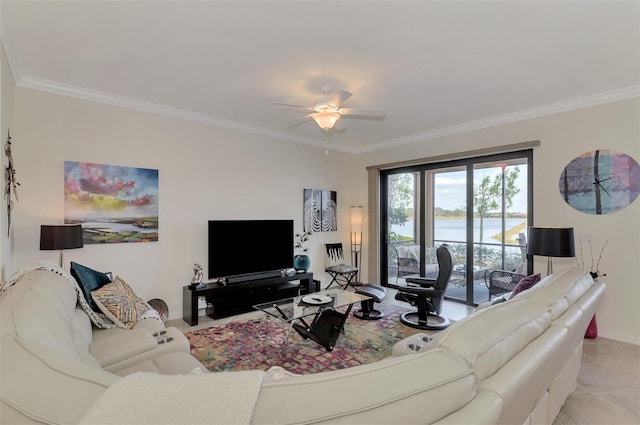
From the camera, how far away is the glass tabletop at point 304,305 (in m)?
3.05

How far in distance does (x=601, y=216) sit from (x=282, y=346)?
382 cm

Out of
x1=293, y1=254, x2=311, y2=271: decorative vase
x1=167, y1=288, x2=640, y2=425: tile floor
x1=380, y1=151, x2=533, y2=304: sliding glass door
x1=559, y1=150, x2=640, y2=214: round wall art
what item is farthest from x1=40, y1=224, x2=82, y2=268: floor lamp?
x1=559, y1=150, x2=640, y2=214: round wall art

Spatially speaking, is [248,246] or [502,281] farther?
[248,246]

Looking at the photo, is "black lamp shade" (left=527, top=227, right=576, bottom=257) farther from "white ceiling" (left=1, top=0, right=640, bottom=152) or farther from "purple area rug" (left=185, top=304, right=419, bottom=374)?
"purple area rug" (left=185, top=304, right=419, bottom=374)

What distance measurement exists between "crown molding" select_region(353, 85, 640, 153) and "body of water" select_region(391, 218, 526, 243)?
4.43 feet

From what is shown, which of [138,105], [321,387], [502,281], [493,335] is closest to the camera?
[321,387]

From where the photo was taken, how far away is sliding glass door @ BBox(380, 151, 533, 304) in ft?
14.4

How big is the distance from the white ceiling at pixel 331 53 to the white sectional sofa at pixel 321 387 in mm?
1993

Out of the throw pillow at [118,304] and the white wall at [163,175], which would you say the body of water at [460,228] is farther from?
the throw pillow at [118,304]

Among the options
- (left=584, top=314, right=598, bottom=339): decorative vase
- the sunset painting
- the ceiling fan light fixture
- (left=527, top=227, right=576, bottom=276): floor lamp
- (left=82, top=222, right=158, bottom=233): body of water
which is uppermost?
the ceiling fan light fixture

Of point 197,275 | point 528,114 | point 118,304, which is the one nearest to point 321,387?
point 118,304

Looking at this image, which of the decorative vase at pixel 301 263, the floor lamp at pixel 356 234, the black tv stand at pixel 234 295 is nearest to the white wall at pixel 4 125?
the black tv stand at pixel 234 295

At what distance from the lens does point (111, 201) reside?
364 centimetres

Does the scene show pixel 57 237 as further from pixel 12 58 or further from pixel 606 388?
pixel 606 388
